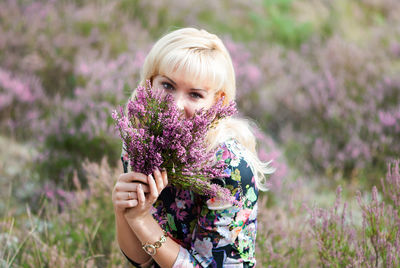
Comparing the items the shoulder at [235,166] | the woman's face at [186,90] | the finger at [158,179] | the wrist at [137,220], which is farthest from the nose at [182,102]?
the wrist at [137,220]

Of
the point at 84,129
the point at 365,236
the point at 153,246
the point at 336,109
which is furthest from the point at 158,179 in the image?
the point at 336,109

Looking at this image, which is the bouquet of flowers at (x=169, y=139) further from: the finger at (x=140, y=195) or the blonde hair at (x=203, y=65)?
the blonde hair at (x=203, y=65)

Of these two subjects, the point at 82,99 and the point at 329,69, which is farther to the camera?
the point at 329,69

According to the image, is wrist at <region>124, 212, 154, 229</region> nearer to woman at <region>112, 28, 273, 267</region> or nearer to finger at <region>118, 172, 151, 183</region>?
woman at <region>112, 28, 273, 267</region>

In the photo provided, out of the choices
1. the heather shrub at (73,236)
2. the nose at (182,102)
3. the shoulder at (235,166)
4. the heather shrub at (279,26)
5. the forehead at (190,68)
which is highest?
the heather shrub at (279,26)

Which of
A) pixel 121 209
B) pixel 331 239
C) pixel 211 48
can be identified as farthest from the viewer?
pixel 331 239

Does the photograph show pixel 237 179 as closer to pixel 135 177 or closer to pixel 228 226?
pixel 228 226

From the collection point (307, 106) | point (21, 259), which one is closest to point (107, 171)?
point (21, 259)

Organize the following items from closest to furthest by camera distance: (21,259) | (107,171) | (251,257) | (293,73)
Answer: (251,257)
(21,259)
(107,171)
(293,73)

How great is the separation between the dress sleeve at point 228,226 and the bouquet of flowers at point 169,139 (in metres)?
0.13

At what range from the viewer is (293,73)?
581 cm

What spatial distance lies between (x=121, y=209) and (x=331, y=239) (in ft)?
3.97

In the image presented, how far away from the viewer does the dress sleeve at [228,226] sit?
1.52m

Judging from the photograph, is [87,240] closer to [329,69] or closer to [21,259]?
[21,259]
